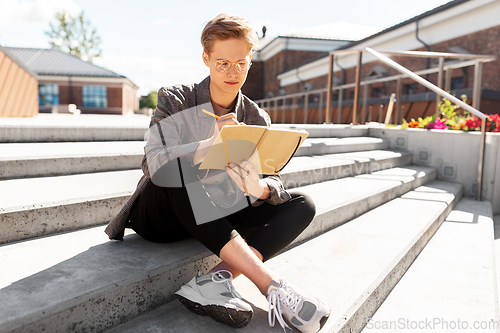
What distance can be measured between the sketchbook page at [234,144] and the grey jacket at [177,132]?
12cm

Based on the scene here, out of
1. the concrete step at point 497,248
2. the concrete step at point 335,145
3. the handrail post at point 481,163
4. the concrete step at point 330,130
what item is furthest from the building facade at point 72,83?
the concrete step at point 497,248

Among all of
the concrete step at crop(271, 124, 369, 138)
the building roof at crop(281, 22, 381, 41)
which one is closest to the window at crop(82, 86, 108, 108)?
the building roof at crop(281, 22, 381, 41)

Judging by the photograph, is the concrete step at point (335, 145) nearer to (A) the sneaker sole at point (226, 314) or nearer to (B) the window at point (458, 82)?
(A) the sneaker sole at point (226, 314)

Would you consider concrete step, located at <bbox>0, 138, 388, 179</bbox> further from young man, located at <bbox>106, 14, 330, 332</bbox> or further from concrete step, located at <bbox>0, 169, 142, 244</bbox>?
young man, located at <bbox>106, 14, 330, 332</bbox>

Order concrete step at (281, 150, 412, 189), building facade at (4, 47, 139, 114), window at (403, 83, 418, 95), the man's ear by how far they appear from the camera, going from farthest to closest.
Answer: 1. building facade at (4, 47, 139, 114)
2. window at (403, 83, 418, 95)
3. concrete step at (281, 150, 412, 189)
4. the man's ear

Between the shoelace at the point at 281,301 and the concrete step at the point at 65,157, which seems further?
the concrete step at the point at 65,157

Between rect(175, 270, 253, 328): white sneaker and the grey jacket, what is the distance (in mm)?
440

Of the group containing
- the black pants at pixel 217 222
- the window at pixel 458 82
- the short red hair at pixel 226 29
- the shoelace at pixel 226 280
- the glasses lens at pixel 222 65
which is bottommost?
the shoelace at pixel 226 280

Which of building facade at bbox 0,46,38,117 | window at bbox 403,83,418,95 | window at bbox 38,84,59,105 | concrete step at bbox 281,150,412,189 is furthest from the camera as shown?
window at bbox 38,84,59,105

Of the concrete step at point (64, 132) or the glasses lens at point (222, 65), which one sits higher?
the glasses lens at point (222, 65)

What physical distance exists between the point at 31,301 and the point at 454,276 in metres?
2.23

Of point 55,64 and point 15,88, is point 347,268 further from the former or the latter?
point 55,64

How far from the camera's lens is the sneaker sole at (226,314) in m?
1.27

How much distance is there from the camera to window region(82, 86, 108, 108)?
89.9 ft
